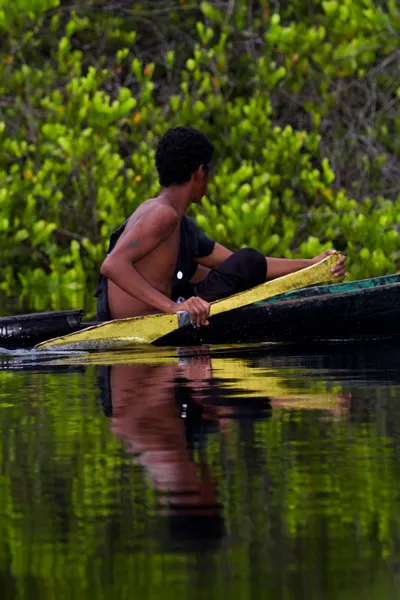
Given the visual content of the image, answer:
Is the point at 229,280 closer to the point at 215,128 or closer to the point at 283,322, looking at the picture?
the point at 283,322

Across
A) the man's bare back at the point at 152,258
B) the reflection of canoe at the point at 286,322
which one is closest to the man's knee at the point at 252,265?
the reflection of canoe at the point at 286,322

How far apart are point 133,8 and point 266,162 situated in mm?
3268

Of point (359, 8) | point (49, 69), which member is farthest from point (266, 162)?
point (49, 69)

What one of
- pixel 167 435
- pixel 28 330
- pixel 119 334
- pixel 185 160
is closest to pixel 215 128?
pixel 28 330

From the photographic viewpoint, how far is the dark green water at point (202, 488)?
3.26m

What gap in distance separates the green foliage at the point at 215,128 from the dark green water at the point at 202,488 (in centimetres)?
590

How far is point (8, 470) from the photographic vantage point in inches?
174

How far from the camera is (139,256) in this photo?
773 cm

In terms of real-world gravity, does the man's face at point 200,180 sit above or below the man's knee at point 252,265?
above

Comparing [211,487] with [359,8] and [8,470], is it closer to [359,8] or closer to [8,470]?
[8,470]

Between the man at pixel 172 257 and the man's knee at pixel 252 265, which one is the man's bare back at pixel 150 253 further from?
the man's knee at pixel 252 265

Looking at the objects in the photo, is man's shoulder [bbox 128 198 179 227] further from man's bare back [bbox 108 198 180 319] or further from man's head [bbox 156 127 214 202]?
man's head [bbox 156 127 214 202]

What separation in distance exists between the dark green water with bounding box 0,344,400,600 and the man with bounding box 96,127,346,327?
1120 mm

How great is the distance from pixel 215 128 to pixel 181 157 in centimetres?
670
